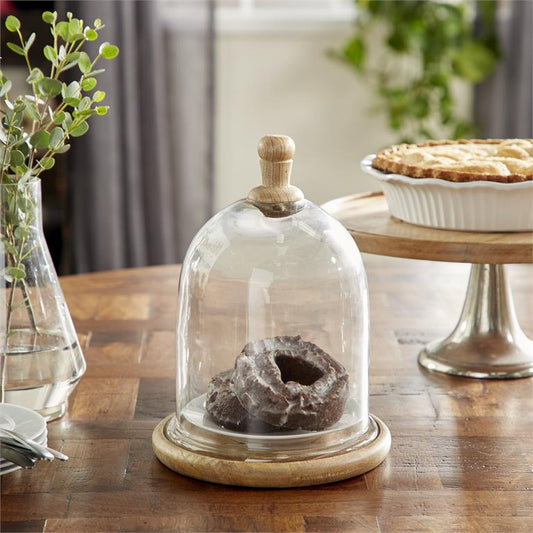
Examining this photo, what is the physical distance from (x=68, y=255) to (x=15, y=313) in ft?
7.59

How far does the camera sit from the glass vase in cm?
101

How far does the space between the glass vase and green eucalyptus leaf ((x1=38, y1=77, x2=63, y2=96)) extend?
99 millimetres

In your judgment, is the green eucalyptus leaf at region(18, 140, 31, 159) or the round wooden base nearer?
the round wooden base

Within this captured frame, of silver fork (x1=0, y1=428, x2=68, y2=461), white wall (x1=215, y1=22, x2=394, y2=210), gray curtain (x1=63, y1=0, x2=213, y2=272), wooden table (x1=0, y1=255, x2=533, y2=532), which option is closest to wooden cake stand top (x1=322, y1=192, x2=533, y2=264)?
wooden table (x1=0, y1=255, x2=533, y2=532)

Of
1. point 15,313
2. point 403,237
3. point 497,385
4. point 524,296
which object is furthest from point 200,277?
point 524,296

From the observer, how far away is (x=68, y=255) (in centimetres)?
331

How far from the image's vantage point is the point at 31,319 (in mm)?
1041

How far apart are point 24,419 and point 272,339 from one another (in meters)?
0.27

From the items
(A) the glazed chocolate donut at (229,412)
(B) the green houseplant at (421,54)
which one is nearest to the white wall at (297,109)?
(B) the green houseplant at (421,54)

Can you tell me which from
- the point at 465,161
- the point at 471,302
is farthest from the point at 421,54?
the point at 471,302

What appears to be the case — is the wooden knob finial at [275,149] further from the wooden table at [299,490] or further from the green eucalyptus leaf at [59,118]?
the wooden table at [299,490]

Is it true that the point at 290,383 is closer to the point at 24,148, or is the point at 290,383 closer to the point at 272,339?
the point at 272,339

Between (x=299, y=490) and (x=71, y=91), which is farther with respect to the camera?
(x=71, y=91)

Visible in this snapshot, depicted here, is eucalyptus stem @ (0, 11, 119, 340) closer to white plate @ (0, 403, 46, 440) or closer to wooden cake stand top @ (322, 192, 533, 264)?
white plate @ (0, 403, 46, 440)
